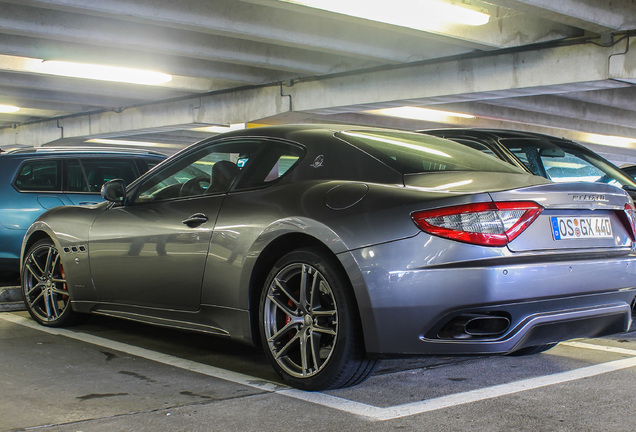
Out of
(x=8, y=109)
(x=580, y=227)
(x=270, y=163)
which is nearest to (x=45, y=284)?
(x=270, y=163)

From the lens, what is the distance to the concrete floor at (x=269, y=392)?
3.28 metres

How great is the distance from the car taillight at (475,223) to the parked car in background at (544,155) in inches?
135

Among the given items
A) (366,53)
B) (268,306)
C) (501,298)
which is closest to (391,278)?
(501,298)

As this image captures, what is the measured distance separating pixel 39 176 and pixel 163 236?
3920 mm

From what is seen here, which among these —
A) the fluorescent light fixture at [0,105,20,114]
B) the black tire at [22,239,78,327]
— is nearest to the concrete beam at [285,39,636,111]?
the black tire at [22,239,78,327]

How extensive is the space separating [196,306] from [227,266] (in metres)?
0.37

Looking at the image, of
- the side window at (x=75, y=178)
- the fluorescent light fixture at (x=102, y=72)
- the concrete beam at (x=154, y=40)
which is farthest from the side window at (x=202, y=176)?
the fluorescent light fixture at (x=102, y=72)

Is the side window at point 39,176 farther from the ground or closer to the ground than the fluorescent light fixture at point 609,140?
closer to the ground

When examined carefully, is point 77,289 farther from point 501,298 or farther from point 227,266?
point 501,298

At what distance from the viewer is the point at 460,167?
164 inches

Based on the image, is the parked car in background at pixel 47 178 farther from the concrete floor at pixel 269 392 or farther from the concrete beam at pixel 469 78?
the concrete beam at pixel 469 78

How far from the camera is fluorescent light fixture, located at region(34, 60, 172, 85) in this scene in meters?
19.3

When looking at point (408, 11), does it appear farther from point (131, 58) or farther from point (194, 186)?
point (194, 186)

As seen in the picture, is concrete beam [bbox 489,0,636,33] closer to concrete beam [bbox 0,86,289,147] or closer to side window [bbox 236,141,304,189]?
side window [bbox 236,141,304,189]
